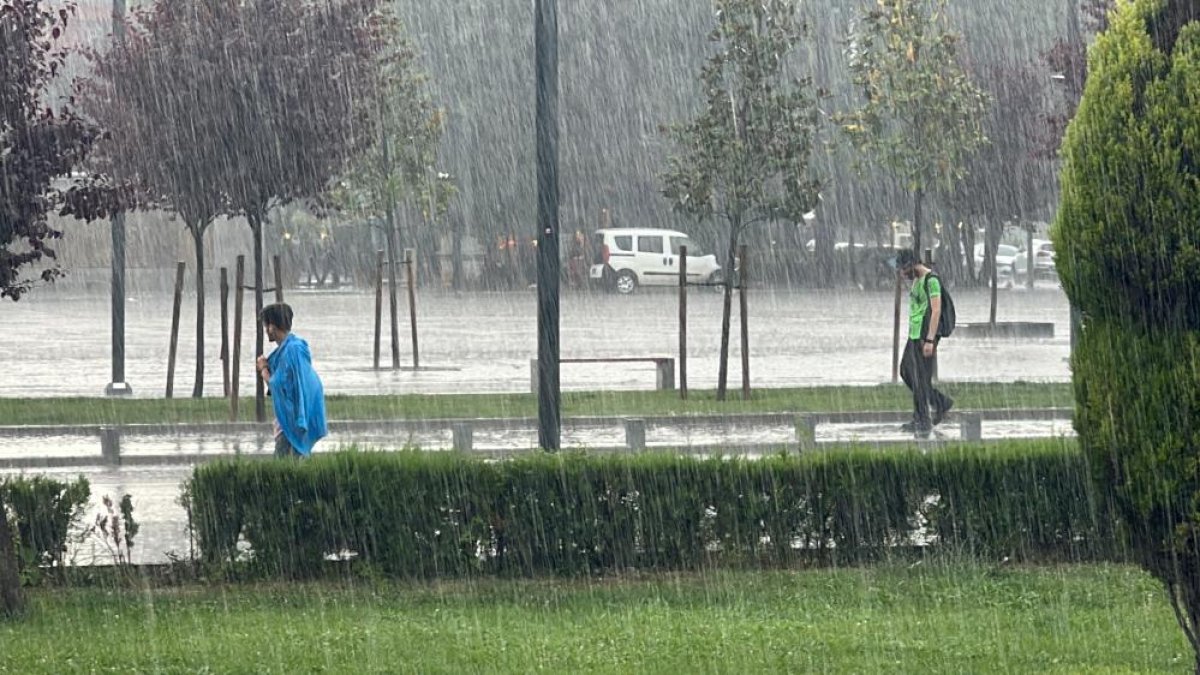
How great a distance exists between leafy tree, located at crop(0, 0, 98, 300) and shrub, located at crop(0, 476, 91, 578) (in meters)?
2.05

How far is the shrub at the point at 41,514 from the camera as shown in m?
9.31

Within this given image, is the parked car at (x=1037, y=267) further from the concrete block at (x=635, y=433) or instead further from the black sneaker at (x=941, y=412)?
the concrete block at (x=635, y=433)

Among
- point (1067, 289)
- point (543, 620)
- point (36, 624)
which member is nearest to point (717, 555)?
point (543, 620)

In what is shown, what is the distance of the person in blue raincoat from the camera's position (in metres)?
10.2

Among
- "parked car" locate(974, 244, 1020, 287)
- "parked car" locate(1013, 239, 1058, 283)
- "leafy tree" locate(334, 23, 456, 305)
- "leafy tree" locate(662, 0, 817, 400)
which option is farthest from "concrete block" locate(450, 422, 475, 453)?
"parked car" locate(1013, 239, 1058, 283)

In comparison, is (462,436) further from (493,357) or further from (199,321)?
(493,357)

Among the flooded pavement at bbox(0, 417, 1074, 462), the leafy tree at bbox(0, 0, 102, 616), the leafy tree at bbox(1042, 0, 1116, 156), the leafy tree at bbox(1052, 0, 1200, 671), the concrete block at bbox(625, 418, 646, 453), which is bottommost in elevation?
the flooded pavement at bbox(0, 417, 1074, 462)

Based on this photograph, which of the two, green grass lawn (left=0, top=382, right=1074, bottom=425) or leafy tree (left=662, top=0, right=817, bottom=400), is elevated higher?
leafy tree (left=662, top=0, right=817, bottom=400)

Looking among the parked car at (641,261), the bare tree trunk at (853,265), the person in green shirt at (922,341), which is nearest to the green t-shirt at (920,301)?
the person in green shirt at (922,341)

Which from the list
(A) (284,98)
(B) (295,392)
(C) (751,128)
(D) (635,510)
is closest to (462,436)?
(A) (284,98)

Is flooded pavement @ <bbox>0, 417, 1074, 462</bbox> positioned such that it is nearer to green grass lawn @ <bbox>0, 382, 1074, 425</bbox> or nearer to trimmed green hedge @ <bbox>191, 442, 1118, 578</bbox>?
green grass lawn @ <bbox>0, 382, 1074, 425</bbox>

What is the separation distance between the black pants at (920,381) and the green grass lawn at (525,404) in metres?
1.95

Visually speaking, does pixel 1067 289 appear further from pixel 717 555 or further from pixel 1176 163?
pixel 717 555

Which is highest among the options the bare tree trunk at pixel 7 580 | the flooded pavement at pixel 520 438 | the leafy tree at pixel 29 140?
the leafy tree at pixel 29 140
